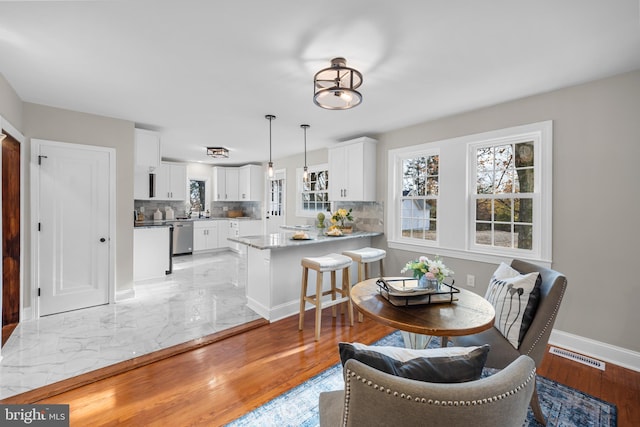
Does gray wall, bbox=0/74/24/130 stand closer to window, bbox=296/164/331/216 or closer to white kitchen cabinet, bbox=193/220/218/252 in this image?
window, bbox=296/164/331/216

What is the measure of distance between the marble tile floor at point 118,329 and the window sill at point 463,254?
Result: 2.26 meters

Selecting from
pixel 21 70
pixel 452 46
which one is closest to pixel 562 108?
pixel 452 46

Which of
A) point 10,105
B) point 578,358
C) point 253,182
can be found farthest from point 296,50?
point 253,182

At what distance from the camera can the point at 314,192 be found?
5.92 m

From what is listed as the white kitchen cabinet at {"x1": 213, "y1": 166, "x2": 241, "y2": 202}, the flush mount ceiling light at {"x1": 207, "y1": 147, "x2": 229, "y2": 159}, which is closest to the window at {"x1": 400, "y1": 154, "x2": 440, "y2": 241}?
the flush mount ceiling light at {"x1": 207, "y1": 147, "x2": 229, "y2": 159}

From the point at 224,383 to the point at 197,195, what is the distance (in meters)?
6.70

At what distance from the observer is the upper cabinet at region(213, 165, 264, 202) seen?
760 centimetres

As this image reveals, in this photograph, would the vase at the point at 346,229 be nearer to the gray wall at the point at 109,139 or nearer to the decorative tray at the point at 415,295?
the decorative tray at the point at 415,295

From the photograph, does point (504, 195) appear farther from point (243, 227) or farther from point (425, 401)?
point (243, 227)

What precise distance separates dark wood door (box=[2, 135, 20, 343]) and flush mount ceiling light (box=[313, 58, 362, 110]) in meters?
3.24

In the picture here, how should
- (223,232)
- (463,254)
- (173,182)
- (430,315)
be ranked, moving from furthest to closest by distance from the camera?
(223,232), (173,182), (463,254), (430,315)

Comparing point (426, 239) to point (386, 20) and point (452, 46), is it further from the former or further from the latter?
point (386, 20)

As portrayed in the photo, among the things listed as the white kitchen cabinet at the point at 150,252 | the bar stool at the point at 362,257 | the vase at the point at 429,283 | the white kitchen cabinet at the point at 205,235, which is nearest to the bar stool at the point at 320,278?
the bar stool at the point at 362,257

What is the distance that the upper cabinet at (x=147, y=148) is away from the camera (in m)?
4.16
